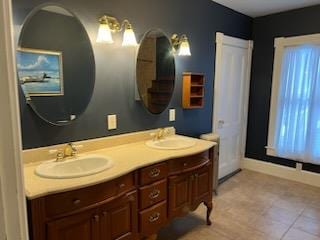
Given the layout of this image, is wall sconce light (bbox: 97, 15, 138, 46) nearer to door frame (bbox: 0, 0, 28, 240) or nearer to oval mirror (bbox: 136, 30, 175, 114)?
oval mirror (bbox: 136, 30, 175, 114)

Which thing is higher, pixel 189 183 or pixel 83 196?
pixel 83 196

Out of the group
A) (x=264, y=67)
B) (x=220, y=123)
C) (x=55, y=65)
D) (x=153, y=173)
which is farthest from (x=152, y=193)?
(x=264, y=67)

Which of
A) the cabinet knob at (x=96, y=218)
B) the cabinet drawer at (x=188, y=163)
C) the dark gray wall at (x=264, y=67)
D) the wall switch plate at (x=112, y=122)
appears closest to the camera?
the cabinet knob at (x=96, y=218)

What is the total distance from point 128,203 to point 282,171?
290 centimetres

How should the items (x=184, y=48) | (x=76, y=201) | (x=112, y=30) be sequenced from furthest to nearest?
(x=184, y=48)
(x=112, y=30)
(x=76, y=201)

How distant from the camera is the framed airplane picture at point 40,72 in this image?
170 cm

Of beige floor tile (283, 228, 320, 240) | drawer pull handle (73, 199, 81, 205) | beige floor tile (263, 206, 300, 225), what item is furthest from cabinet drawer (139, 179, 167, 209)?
beige floor tile (263, 206, 300, 225)

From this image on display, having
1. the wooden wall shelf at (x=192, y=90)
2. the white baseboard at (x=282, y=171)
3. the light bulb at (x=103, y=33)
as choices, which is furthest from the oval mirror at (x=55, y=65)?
the white baseboard at (x=282, y=171)

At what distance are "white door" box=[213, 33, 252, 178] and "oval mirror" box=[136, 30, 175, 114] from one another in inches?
35.2

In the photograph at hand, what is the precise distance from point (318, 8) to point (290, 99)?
1.21 m

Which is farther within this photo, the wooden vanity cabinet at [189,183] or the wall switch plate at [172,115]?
the wall switch plate at [172,115]

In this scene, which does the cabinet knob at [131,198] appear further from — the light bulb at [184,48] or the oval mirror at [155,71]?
the light bulb at [184,48]

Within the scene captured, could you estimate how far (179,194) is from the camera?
215 centimetres

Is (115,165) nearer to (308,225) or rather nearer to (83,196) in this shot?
(83,196)
